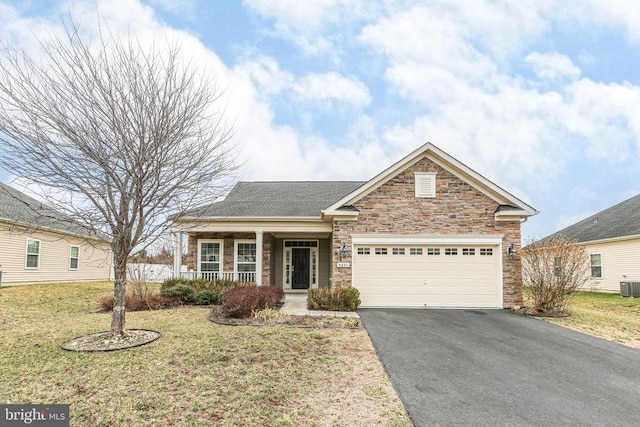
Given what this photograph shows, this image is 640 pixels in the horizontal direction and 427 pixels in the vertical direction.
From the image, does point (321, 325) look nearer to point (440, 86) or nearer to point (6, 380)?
point (6, 380)

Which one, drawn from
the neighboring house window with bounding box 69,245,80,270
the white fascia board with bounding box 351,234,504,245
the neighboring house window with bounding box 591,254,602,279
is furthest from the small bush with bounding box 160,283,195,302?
the neighboring house window with bounding box 591,254,602,279

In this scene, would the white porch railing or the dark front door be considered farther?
the dark front door

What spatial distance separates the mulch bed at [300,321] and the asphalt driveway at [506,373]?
0.51m

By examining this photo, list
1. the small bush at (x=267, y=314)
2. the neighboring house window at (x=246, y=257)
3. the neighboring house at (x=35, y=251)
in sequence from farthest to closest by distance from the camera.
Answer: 1. the neighboring house at (x=35, y=251)
2. the neighboring house window at (x=246, y=257)
3. the small bush at (x=267, y=314)

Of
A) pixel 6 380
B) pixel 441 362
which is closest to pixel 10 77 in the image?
pixel 6 380

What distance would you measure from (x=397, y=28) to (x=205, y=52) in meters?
6.51

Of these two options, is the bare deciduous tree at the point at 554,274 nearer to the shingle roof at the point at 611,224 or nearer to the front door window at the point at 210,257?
the shingle roof at the point at 611,224

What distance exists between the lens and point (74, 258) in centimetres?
2192

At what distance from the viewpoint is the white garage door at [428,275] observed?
42.4ft

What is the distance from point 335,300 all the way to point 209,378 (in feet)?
21.5

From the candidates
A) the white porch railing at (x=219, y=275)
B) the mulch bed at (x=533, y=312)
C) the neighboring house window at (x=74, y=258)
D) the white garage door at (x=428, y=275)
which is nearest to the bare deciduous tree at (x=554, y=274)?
the mulch bed at (x=533, y=312)

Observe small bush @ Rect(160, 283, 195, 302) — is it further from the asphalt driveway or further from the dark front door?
the asphalt driveway

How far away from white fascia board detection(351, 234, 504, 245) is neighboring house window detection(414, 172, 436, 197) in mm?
1462

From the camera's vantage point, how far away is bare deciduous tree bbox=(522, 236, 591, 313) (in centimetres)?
1209
